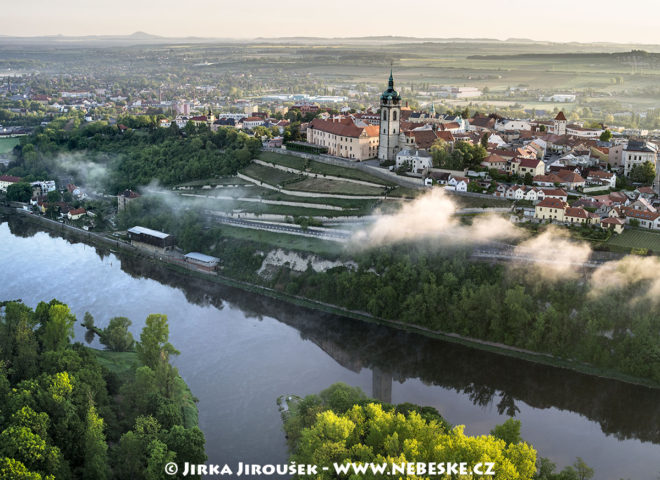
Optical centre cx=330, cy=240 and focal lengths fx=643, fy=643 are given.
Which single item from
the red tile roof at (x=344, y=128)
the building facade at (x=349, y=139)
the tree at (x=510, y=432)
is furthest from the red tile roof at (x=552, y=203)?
the tree at (x=510, y=432)

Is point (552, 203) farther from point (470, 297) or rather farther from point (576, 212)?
point (470, 297)

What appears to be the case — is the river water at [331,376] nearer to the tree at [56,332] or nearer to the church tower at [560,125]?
the tree at [56,332]

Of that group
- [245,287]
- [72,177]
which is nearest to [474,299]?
[245,287]

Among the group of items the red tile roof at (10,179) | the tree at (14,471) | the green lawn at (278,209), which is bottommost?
the tree at (14,471)

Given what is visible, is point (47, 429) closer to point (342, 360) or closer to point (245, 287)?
point (342, 360)

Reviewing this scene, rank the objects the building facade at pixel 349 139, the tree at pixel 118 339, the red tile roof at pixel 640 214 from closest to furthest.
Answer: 1. the tree at pixel 118 339
2. the red tile roof at pixel 640 214
3. the building facade at pixel 349 139

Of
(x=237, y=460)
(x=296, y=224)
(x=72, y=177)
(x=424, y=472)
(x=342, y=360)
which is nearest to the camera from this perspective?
(x=424, y=472)
